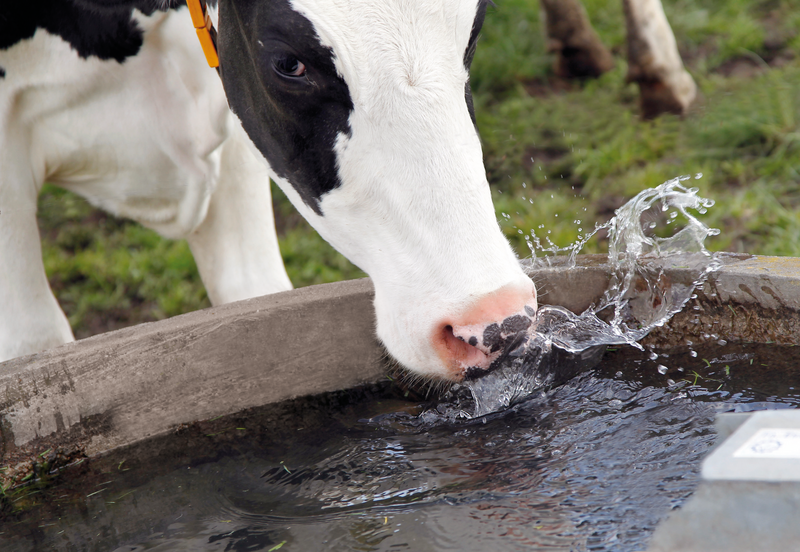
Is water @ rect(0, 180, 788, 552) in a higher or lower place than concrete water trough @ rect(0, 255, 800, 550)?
lower

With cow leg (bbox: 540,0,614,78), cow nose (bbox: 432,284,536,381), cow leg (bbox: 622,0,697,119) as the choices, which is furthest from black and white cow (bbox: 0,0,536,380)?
cow leg (bbox: 540,0,614,78)

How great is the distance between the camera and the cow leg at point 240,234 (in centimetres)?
239

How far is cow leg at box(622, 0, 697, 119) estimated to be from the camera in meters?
3.88

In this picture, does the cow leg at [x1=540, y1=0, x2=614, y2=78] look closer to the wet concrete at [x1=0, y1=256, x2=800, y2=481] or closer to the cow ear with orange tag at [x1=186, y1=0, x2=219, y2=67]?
the wet concrete at [x1=0, y1=256, x2=800, y2=481]

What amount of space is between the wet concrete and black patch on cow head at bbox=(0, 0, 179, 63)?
0.76 metres

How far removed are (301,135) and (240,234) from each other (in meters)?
0.98

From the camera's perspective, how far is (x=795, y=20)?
14.3ft

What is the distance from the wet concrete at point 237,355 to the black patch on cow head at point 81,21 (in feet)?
2.49

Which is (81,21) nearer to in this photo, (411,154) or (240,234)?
(240,234)

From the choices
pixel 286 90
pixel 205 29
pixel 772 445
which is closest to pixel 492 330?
pixel 772 445

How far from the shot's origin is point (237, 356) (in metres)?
1.75

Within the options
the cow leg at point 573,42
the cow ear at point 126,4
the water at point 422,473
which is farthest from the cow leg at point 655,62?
the cow ear at point 126,4

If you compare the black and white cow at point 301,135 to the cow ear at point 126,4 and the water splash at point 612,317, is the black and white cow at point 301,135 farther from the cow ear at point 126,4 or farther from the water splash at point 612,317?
the water splash at point 612,317

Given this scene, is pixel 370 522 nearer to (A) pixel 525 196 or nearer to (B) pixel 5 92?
(B) pixel 5 92
